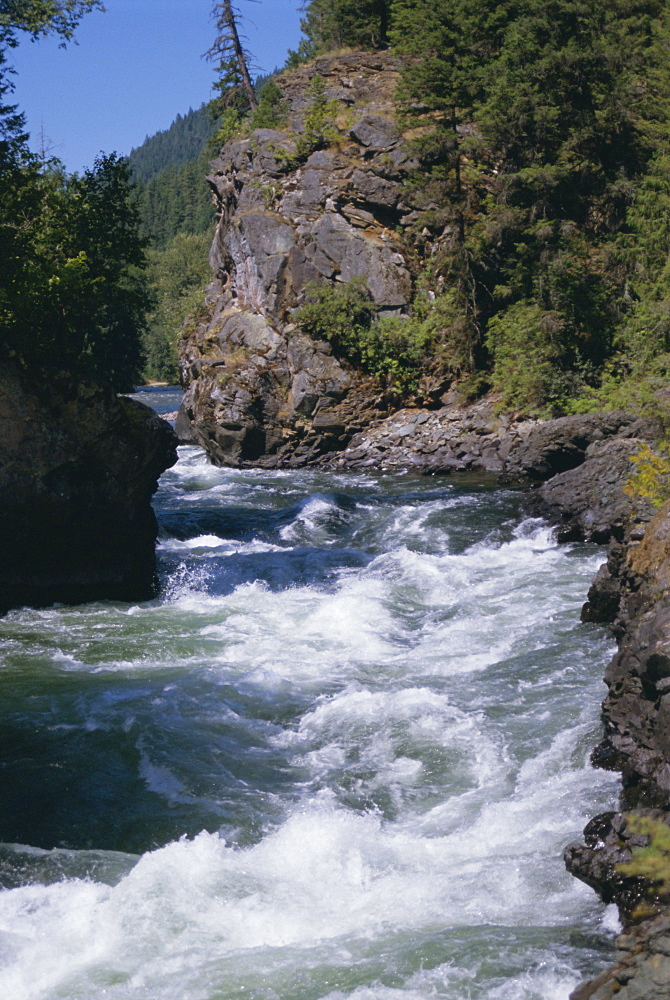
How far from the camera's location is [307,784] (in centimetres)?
773

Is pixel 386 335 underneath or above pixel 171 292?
underneath

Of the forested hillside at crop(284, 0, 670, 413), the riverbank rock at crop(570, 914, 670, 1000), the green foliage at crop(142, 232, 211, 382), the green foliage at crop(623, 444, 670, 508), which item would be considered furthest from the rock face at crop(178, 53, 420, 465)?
the green foliage at crop(142, 232, 211, 382)

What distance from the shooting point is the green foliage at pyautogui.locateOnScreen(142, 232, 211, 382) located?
75.6 m

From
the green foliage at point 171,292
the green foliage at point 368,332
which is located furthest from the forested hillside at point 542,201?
the green foliage at point 171,292

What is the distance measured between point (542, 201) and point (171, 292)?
63.7 metres

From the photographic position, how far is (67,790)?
7727mm

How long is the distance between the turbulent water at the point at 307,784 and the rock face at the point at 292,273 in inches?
449

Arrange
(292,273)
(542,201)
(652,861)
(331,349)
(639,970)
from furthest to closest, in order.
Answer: (292,273) < (331,349) < (542,201) < (639,970) < (652,861)

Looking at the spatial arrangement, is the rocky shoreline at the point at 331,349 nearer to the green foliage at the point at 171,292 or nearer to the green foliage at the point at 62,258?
the green foliage at the point at 62,258

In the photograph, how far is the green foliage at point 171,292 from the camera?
75.6 metres

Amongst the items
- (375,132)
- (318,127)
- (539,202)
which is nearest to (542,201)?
(539,202)

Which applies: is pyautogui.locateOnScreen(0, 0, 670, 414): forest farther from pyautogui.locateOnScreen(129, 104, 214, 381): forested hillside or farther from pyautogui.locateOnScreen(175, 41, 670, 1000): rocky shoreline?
pyautogui.locateOnScreen(129, 104, 214, 381): forested hillside

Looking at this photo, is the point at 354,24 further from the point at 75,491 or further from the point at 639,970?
the point at 639,970

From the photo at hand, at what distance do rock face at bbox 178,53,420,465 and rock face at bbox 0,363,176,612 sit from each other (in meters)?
11.2
